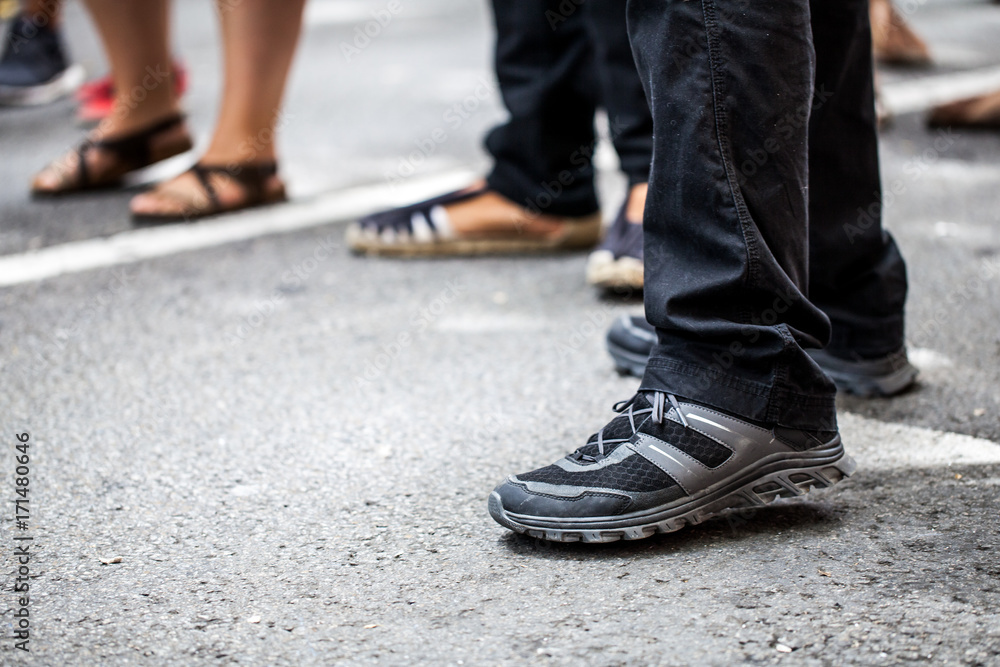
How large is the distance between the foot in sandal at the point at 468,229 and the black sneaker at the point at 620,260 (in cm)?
29

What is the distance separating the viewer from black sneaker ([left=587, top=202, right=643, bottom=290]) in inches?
73.0

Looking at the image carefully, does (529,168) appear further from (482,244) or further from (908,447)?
(908,447)

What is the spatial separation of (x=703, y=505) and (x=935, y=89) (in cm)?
299

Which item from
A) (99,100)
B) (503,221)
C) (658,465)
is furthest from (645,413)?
(99,100)

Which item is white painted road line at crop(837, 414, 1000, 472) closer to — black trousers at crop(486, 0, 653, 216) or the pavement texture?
the pavement texture

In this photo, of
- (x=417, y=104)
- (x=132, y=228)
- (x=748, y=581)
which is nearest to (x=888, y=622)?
(x=748, y=581)

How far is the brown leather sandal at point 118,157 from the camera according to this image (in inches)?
105

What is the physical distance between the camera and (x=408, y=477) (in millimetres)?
1287

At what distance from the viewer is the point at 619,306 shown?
1.90 m

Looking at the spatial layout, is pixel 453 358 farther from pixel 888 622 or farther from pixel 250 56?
pixel 250 56

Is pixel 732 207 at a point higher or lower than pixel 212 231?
higher

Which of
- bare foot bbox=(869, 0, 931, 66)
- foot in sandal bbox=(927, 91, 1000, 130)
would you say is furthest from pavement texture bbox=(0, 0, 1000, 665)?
bare foot bbox=(869, 0, 931, 66)

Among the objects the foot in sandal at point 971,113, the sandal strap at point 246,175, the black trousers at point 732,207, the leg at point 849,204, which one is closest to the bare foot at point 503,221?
the sandal strap at point 246,175

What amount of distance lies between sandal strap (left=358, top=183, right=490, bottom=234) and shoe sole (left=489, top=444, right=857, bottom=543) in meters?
1.15
